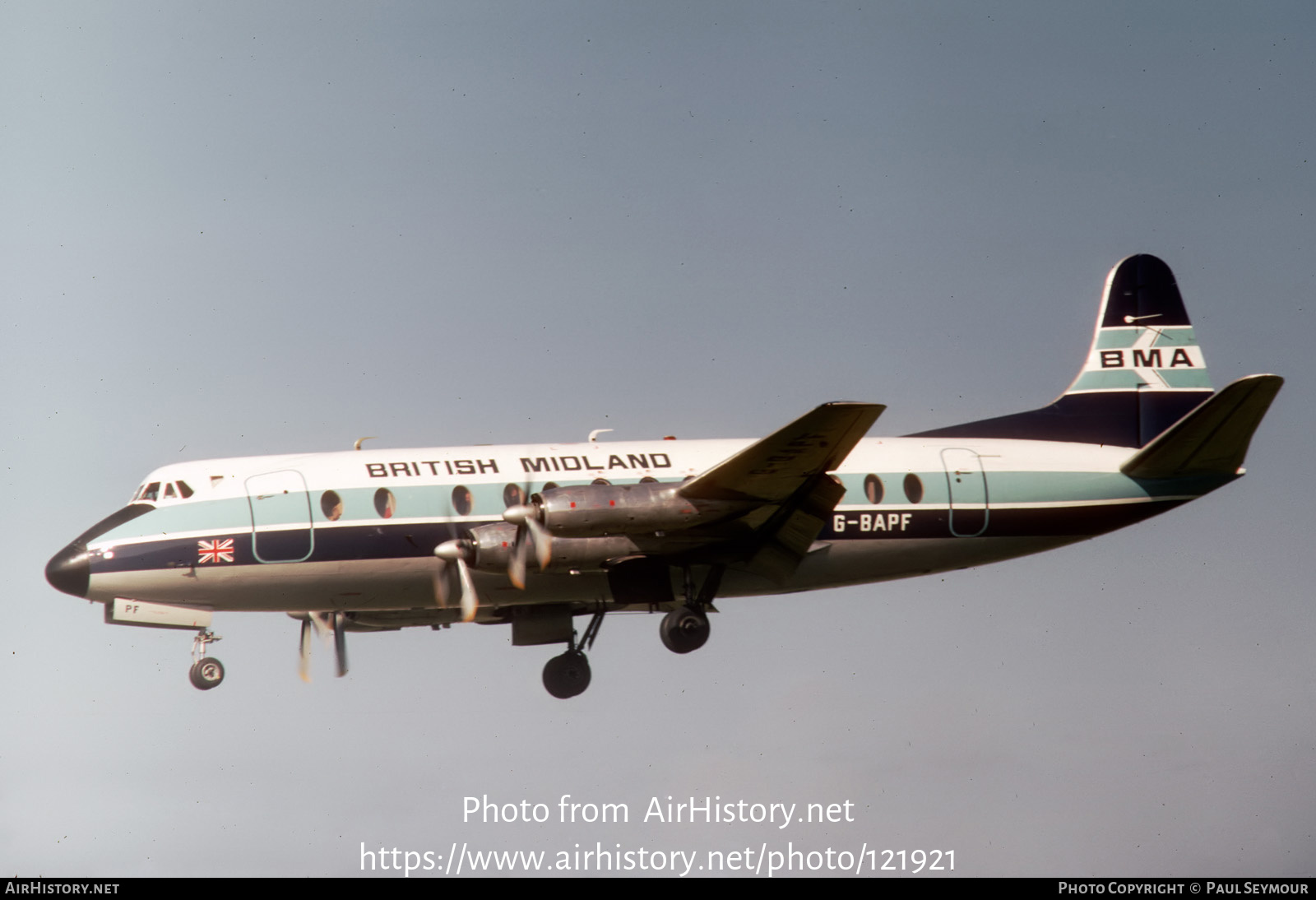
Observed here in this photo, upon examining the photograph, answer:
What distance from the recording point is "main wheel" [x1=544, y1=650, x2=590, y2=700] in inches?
1143

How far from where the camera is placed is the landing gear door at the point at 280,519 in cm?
2588

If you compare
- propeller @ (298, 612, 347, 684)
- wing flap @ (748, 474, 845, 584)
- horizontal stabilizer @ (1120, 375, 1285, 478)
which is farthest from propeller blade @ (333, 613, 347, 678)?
horizontal stabilizer @ (1120, 375, 1285, 478)

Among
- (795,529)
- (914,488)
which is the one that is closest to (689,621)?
(795,529)

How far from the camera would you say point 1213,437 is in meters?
27.6

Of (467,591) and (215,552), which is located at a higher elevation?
(215,552)

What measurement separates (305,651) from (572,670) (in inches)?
199

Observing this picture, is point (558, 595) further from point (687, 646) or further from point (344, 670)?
point (344, 670)

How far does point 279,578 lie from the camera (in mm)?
25906

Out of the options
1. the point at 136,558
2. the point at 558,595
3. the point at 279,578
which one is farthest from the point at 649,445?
the point at 136,558

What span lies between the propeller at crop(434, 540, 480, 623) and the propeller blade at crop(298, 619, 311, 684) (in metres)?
4.62

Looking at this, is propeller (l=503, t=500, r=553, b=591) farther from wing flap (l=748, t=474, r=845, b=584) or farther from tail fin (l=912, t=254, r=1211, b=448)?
tail fin (l=912, t=254, r=1211, b=448)

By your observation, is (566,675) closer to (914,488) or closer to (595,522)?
(595,522)
